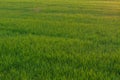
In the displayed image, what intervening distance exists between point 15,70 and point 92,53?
180 cm

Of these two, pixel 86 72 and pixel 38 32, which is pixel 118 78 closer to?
pixel 86 72

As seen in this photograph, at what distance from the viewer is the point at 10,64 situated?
4500 millimetres

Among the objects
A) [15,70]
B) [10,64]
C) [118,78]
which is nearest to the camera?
[118,78]

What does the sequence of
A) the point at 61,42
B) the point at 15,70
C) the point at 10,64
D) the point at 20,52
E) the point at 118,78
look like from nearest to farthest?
1. the point at 118,78
2. the point at 15,70
3. the point at 10,64
4. the point at 20,52
5. the point at 61,42

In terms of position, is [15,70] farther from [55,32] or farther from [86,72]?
[55,32]

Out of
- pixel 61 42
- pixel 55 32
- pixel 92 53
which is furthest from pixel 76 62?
pixel 55 32

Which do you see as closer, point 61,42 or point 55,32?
point 61,42

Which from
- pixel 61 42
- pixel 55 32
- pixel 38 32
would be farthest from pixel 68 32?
pixel 61 42

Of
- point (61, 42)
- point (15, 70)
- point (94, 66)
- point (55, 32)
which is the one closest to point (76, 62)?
→ point (94, 66)

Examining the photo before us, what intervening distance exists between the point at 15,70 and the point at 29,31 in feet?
13.5

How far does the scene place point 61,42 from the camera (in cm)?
641

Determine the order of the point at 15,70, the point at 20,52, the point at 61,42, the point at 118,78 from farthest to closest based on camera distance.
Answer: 1. the point at 61,42
2. the point at 20,52
3. the point at 15,70
4. the point at 118,78

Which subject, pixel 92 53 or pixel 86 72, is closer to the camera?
pixel 86 72

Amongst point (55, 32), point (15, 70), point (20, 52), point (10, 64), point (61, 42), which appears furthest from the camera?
point (55, 32)
